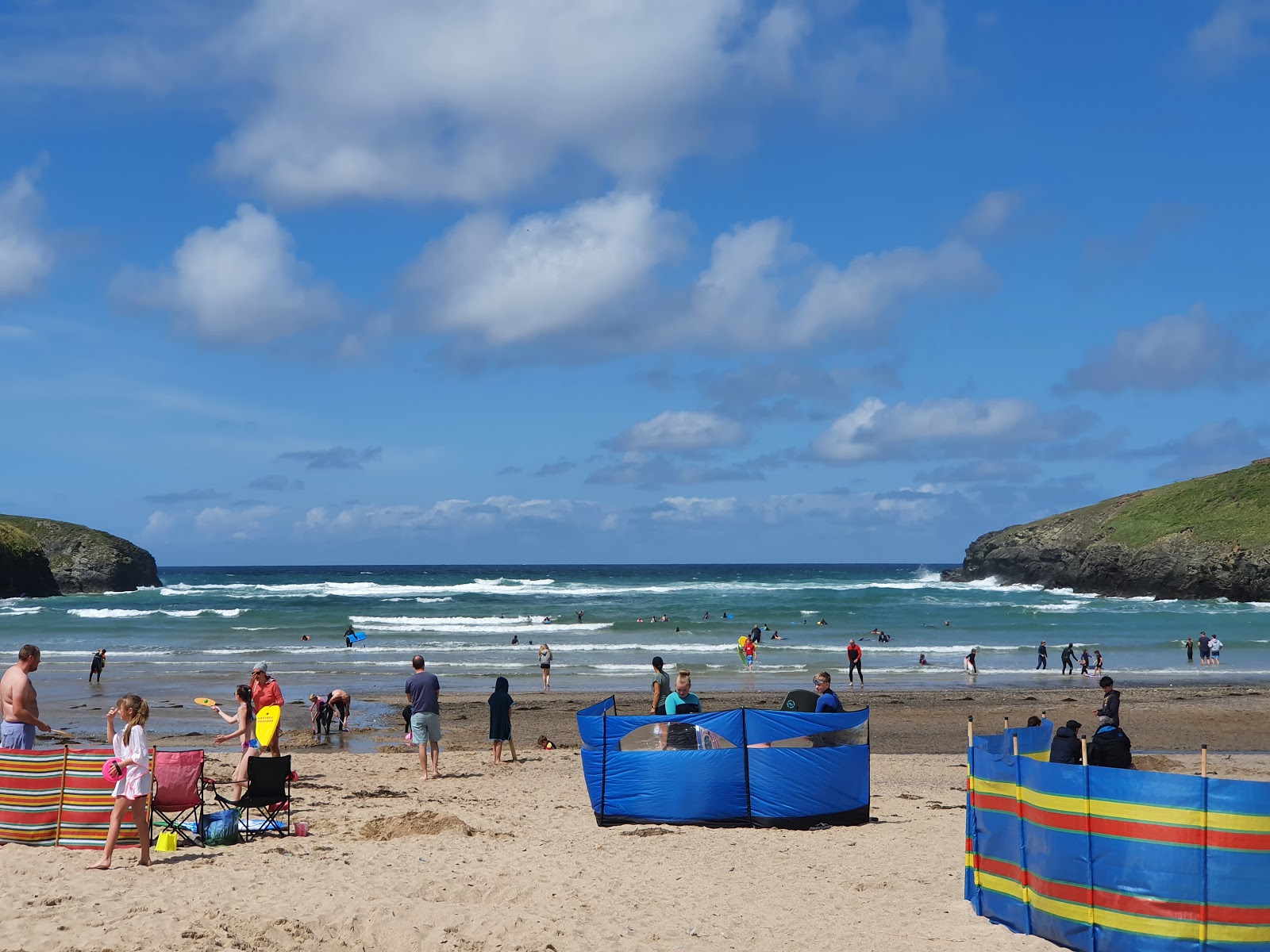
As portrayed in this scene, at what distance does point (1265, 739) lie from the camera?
21.2 m

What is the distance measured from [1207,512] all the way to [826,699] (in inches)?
3255

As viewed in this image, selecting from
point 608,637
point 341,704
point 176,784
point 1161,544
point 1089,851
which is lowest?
point 608,637

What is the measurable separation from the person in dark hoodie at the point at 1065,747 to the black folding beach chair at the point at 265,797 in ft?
25.6

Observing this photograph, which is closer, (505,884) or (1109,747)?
(505,884)

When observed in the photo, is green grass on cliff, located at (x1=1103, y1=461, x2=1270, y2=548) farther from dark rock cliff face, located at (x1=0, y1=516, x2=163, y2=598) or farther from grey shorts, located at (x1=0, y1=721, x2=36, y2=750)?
dark rock cliff face, located at (x1=0, y1=516, x2=163, y2=598)

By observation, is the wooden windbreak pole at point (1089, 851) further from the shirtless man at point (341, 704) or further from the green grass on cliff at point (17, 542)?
the green grass on cliff at point (17, 542)

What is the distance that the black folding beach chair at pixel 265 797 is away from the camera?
11.1m

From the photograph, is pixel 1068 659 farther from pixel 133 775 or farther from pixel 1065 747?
pixel 133 775

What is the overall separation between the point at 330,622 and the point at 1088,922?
54.0 m

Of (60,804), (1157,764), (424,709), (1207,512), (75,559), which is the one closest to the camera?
(60,804)

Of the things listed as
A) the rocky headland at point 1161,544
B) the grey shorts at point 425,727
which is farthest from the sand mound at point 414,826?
the rocky headland at point 1161,544

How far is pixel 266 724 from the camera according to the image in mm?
13320

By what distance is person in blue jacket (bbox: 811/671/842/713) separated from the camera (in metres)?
13.1

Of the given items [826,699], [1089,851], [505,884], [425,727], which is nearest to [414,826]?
[505,884]
